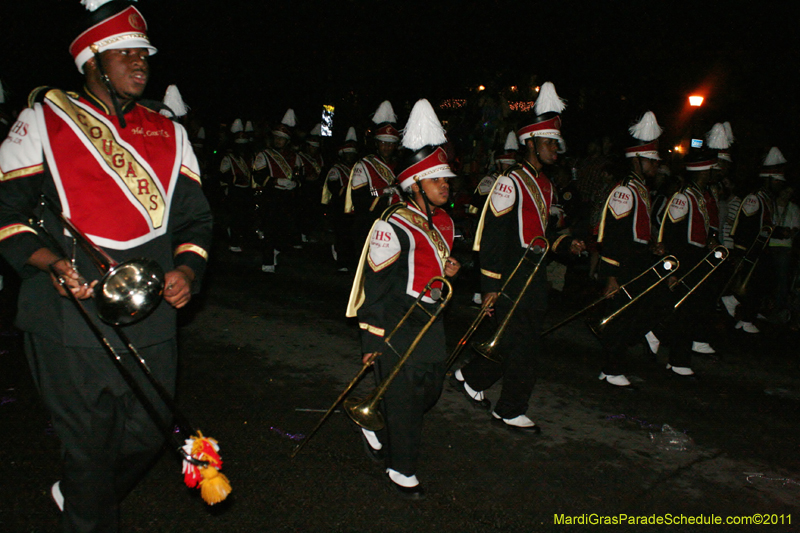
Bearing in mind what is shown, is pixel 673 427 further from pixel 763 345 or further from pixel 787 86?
pixel 787 86

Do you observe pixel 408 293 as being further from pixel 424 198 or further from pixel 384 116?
pixel 384 116

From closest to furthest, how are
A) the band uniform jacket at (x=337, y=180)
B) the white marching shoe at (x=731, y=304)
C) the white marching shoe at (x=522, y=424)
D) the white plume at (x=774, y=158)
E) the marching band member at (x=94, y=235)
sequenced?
the marching band member at (x=94, y=235)
the white marching shoe at (x=522, y=424)
the white plume at (x=774, y=158)
the white marching shoe at (x=731, y=304)
the band uniform jacket at (x=337, y=180)

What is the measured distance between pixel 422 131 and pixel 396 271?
3.17ft

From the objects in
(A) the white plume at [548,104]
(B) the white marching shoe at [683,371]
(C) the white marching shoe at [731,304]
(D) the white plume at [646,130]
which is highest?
(A) the white plume at [548,104]

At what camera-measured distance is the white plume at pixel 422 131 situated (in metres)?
4.20

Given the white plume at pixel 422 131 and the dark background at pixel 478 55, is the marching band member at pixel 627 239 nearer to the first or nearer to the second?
the white plume at pixel 422 131

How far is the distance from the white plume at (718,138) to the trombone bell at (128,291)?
6822 mm

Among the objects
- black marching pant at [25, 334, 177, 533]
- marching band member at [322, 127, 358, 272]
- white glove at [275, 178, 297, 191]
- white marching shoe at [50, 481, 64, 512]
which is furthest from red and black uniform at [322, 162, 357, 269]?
black marching pant at [25, 334, 177, 533]

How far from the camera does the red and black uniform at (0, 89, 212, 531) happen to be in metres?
2.62

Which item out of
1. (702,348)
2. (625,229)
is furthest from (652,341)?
(625,229)

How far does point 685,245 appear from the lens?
6.56m

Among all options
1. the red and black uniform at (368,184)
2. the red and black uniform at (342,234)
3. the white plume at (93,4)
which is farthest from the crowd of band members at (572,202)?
the white plume at (93,4)

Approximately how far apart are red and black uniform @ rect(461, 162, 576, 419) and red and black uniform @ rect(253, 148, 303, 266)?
20.5 ft

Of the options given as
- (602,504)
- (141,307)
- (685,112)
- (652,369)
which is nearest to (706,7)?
(685,112)
